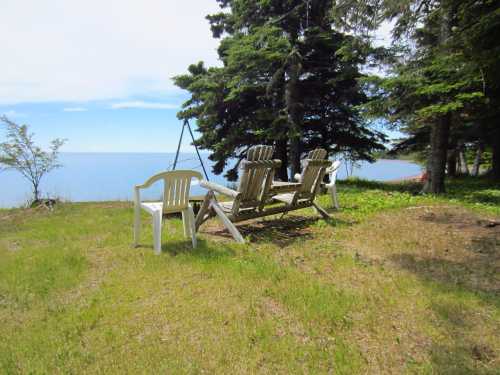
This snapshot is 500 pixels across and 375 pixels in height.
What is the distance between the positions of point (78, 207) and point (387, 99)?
8.17 m

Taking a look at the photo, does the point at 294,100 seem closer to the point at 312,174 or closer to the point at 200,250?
the point at 312,174

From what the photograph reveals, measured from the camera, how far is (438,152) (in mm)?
7727

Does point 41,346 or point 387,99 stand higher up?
point 387,99

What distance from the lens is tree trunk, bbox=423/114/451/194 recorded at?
7.62 meters

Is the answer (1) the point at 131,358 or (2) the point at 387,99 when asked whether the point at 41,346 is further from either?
(2) the point at 387,99

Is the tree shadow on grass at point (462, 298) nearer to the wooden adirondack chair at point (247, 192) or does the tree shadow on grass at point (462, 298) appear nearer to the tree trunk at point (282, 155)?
the wooden adirondack chair at point (247, 192)

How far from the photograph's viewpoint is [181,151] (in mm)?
9328

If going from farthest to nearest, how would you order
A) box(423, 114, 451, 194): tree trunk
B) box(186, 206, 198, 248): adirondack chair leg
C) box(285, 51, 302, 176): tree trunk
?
1. box(285, 51, 302, 176): tree trunk
2. box(423, 114, 451, 194): tree trunk
3. box(186, 206, 198, 248): adirondack chair leg

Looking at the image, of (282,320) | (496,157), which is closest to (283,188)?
(282,320)

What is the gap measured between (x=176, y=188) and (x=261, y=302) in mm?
1815

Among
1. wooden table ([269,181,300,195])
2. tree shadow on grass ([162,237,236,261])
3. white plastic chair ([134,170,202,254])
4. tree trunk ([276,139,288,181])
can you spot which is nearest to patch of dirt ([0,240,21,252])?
white plastic chair ([134,170,202,254])

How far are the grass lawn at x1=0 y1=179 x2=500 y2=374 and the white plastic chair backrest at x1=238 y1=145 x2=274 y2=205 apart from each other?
0.59 m

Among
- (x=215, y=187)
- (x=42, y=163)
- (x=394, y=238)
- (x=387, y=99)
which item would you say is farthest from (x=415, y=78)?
(x=42, y=163)

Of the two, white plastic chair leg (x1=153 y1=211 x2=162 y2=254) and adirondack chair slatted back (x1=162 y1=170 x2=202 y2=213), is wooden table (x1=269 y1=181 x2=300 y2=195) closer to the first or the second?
adirondack chair slatted back (x1=162 y1=170 x2=202 y2=213)
